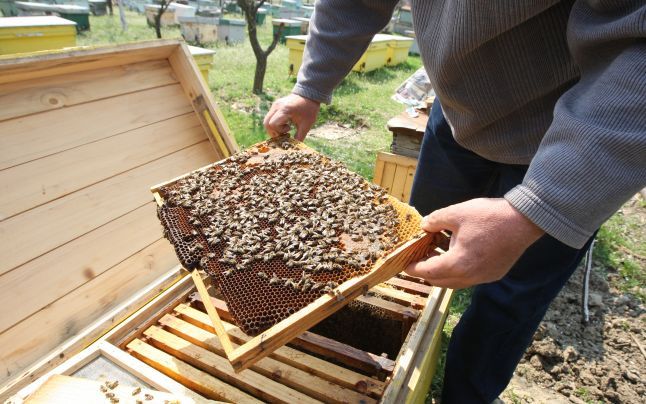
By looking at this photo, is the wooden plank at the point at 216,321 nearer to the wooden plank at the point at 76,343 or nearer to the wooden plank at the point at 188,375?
the wooden plank at the point at 188,375

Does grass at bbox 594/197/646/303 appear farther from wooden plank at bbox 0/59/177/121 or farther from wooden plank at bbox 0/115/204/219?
wooden plank at bbox 0/59/177/121

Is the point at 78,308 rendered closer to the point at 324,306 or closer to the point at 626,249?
the point at 324,306

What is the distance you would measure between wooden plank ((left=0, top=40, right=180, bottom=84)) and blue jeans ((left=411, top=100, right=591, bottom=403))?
2088mm

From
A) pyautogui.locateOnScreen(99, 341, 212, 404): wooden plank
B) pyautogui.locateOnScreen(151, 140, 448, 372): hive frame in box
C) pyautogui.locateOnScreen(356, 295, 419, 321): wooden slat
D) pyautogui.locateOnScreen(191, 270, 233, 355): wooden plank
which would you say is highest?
pyautogui.locateOnScreen(151, 140, 448, 372): hive frame in box

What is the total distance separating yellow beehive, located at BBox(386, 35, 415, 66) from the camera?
576 inches

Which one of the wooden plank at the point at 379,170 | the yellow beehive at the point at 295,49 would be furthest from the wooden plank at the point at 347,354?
the yellow beehive at the point at 295,49

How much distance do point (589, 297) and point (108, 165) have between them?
14.4ft

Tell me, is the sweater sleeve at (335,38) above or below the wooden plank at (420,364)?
above

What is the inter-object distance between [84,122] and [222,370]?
1.95 meters

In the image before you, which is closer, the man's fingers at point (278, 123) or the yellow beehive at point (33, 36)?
the man's fingers at point (278, 123)

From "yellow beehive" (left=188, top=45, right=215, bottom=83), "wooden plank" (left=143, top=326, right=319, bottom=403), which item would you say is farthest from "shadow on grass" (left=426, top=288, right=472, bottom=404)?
"yellow beehive" (left=188, top=45, right=215, bottom=83)

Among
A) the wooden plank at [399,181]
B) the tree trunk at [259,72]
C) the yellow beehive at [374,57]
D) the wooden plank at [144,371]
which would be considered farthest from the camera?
the yellow beehive at [374,57]

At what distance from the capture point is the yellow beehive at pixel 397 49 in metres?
14.6

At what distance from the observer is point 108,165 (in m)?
2.88
